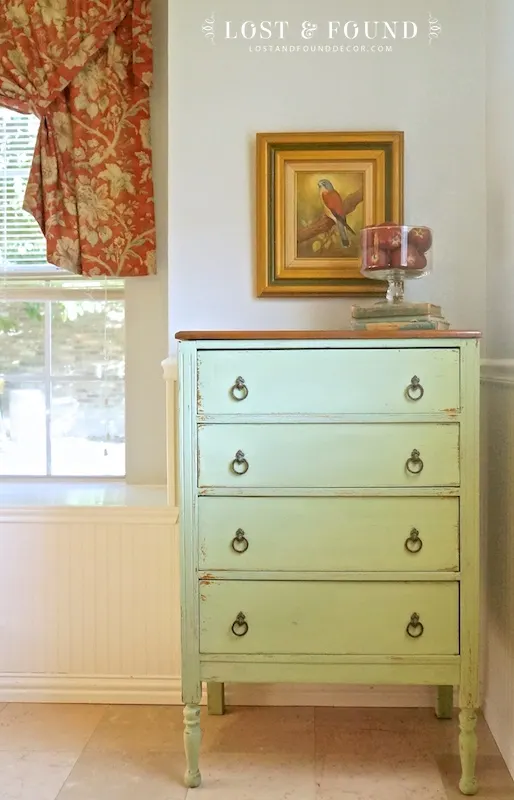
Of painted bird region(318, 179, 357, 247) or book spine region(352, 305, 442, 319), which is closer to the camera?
book spine region(352, 305, 442, 319)

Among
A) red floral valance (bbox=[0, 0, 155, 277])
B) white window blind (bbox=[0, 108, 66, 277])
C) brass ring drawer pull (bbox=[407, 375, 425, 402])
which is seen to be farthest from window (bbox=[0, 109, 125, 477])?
brass ring drawer pull (bbox=[407, 375, 425, 402])

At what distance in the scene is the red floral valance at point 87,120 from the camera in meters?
2.46

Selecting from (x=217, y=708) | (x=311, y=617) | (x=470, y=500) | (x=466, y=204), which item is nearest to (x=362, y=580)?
(x=311, y=617)

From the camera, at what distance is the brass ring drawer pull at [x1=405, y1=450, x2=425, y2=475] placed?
179cm

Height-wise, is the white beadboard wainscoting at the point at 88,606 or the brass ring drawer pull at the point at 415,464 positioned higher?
the brass ring drawer pull at the point at 415,464

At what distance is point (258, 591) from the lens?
1.83m

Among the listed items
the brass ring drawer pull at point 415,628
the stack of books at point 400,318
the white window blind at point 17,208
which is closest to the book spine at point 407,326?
the stack of books at point 400,318

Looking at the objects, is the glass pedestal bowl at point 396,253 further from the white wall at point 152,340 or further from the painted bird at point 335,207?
the white wall at point 152,340

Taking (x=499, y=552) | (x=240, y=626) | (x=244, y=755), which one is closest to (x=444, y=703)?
(x=499, y=552)

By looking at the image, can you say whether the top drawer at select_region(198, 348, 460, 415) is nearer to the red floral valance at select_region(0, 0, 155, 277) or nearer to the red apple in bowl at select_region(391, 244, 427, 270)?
the red apple in bowl at select_region(391, 244, 427, 270)

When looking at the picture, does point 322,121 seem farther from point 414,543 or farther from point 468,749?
point 468,749

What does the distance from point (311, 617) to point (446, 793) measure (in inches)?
22.2

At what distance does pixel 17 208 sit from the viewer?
8.86 feet

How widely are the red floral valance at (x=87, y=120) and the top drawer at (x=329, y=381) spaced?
89cm
